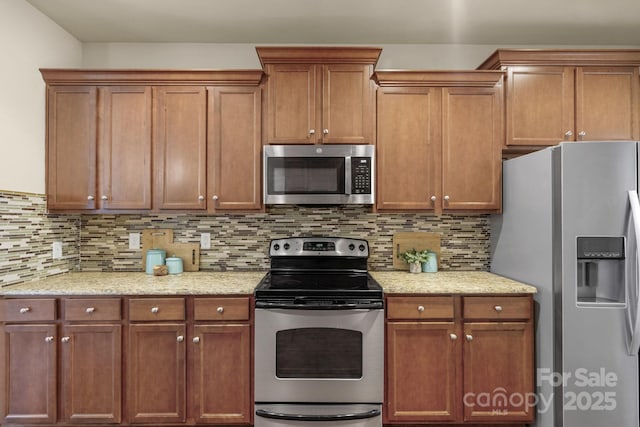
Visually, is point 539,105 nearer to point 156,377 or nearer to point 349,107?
point 349,107

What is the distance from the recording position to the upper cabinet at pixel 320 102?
8.16ft

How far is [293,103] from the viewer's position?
2492 millimetres

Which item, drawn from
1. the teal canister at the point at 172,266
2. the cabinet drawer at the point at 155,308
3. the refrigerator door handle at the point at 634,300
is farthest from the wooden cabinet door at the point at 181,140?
the refrigerator door handle at the point at 634,300

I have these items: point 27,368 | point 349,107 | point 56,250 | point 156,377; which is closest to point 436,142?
point 349,107

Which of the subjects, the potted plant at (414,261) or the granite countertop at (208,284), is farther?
the potted plant at (414,261)

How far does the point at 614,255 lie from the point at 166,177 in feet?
8.95

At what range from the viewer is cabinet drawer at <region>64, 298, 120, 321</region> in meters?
2.12

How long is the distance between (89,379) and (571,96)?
11.8ft

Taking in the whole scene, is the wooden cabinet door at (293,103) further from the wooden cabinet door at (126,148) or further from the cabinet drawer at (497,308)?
the cabinet drawer at (497,308)

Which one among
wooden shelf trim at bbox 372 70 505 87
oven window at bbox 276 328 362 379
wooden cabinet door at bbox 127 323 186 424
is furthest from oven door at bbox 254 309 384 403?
wooden shelf trim at bbox 372 70 505 87

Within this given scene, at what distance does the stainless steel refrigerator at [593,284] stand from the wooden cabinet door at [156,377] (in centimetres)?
214

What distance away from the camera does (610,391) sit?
1.92m

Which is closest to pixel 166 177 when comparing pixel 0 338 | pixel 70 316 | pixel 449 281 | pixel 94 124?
pixel 94 124

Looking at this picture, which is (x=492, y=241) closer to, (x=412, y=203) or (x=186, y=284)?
(x=412, y=203)
